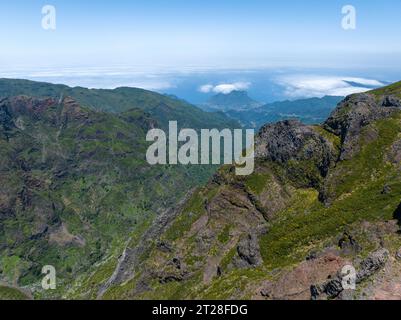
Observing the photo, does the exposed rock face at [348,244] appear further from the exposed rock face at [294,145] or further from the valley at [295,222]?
the exposed rock face at [294,145]

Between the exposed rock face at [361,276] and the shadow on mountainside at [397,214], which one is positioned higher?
the shadow on mountainside at [397,214]

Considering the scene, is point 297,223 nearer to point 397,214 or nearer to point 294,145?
point 397,214

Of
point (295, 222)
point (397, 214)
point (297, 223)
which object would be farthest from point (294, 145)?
point (397, 214)

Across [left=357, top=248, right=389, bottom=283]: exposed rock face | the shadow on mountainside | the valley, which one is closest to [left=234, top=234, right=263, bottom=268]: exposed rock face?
Result: the valley

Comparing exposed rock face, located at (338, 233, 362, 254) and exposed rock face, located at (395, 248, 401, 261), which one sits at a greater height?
exposed rock face, located at (395, 248, 401, 261)

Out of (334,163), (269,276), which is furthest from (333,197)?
(269,276)

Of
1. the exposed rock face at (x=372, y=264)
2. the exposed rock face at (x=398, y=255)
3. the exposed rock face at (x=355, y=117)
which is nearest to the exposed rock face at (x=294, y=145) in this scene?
the exposed rock face at (x=355, y=117)

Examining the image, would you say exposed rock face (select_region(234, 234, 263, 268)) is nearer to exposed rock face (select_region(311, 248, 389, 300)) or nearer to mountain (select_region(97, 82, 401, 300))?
mountain (select_region(97, 82, 401, 300))
